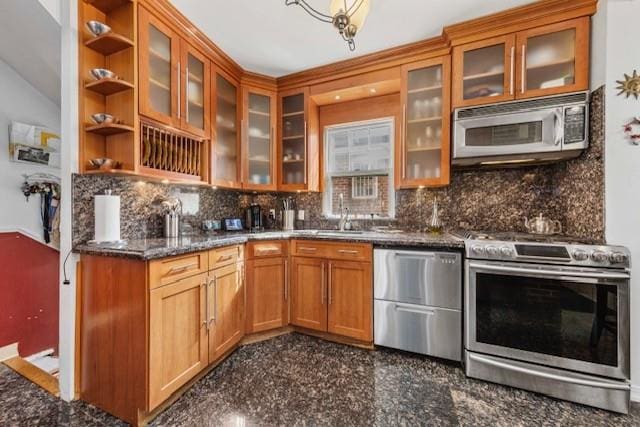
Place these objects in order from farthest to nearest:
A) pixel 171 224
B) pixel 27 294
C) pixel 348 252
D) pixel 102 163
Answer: pixel 27 294 < pixel 348 252 < pixel 171 224 < pixel 102 163

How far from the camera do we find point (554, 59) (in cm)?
202

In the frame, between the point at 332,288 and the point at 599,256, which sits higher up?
the point at 599,256

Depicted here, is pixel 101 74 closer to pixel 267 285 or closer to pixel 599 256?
pixel 267 285

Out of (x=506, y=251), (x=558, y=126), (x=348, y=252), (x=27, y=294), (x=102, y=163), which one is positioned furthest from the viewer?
(x=27, y=294)

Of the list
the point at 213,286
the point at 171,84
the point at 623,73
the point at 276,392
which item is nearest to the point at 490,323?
the point at 276,392

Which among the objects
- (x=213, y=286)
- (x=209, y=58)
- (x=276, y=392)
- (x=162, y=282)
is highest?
(x=209, y=58)

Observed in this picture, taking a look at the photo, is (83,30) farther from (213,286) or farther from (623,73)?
(623,73)

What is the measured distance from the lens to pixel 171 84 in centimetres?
204

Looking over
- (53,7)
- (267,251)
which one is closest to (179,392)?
(267,251)

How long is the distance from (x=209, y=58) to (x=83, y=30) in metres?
0.92

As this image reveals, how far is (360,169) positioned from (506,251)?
5.57ft

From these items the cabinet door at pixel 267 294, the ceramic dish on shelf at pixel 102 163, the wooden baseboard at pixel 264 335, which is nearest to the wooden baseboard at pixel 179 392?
the wooden baseboard at pixel 264 335

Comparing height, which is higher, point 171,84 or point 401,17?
point 401,17

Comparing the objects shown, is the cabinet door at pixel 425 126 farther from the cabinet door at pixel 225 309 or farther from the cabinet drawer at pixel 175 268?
the cabinet drawer at pixel 175 268
